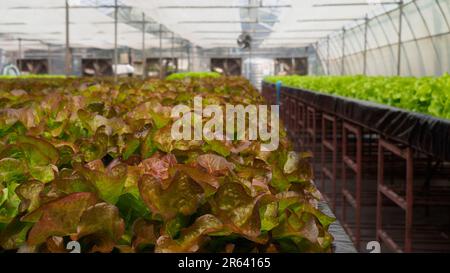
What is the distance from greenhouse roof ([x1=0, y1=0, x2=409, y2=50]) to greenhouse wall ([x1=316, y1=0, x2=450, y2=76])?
3.14 feet

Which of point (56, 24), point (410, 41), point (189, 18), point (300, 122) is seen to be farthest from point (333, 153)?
point (56, 24)

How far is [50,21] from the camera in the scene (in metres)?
25.9

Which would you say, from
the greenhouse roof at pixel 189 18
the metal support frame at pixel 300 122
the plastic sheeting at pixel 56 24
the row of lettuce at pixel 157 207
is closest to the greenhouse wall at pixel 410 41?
the greenhouse roof at pixel 189 18

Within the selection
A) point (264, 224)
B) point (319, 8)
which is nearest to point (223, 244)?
point (264, 224)

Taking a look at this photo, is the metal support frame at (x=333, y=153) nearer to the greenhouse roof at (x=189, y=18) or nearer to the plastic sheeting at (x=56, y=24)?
the greenhouse roof at (x=189, y=18)

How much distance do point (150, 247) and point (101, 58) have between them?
4566cm

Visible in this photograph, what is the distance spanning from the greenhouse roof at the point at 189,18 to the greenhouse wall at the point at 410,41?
957 mm

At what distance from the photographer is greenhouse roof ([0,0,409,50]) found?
20.3 meters

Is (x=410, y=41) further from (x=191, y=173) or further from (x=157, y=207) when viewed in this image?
(x=157, y=207)

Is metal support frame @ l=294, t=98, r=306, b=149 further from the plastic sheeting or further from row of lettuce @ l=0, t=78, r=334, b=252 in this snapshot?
row of lettuce @ l=0, t=78, r=334, b=252

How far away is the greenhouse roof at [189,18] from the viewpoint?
2028 centimetres

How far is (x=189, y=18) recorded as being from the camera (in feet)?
77.4

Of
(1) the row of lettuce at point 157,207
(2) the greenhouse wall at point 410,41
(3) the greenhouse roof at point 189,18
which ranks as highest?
(3) the greenhouse roof at point 189,18
